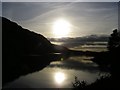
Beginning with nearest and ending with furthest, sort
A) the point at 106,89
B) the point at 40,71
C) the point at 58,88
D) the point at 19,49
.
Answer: the point at 106,89, the point at 58,88, the point at 40,71, the point at 19,49

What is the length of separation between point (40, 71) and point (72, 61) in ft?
8.81

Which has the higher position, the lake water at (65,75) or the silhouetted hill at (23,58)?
the silhouetted hill at (23,58)

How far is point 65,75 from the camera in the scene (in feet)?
45.6

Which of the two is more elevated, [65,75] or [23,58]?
[23,58]

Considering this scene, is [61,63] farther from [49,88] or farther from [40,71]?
[49,88]

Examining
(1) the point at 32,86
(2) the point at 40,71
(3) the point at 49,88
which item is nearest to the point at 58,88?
(3) the point at 49,88

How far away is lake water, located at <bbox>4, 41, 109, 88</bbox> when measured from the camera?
13151mm

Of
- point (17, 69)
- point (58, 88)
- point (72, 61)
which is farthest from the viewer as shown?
point (17, 69)

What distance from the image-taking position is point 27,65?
18.7 meters

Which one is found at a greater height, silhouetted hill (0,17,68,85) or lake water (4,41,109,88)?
silhouetted hill (0,17,68,85)

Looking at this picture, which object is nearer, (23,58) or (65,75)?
(65,75)

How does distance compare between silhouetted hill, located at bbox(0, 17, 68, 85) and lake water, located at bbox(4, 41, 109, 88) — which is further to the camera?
silhouetted hill, located at bbox(0, 17, 68, 85)

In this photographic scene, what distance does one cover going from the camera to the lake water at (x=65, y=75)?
13.2 m

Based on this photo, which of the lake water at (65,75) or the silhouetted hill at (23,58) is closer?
the lake water at (65,75)
